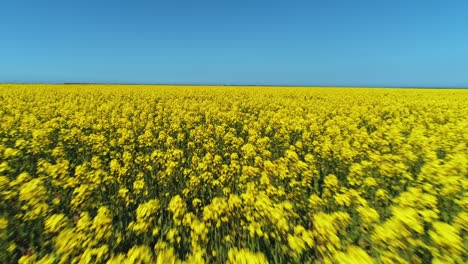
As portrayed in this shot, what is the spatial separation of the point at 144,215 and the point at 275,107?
1536 cm

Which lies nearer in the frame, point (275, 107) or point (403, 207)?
point (403, 207)

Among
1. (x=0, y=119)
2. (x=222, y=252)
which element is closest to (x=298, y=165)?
(x=222, y=252)

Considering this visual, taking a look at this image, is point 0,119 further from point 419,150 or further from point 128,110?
point 419,150

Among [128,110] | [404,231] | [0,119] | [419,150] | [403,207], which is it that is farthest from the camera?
[128,110]

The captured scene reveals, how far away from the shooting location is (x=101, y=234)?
2.73 metres

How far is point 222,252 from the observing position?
11.1 feet

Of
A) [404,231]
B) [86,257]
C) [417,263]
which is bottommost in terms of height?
[417,263]

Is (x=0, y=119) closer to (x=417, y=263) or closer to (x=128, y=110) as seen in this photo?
(x=128, y=110)

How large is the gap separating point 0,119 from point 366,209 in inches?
542

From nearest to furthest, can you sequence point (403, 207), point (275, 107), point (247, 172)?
point (403, 207)
point (247, 172)
point (275, 107)

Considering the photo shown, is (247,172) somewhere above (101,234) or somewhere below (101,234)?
below

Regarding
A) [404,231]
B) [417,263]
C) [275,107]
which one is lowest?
[275,107]

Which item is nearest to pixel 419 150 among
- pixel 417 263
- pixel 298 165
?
pixel 298 165

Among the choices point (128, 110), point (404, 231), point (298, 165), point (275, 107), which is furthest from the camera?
point (275, 107)
